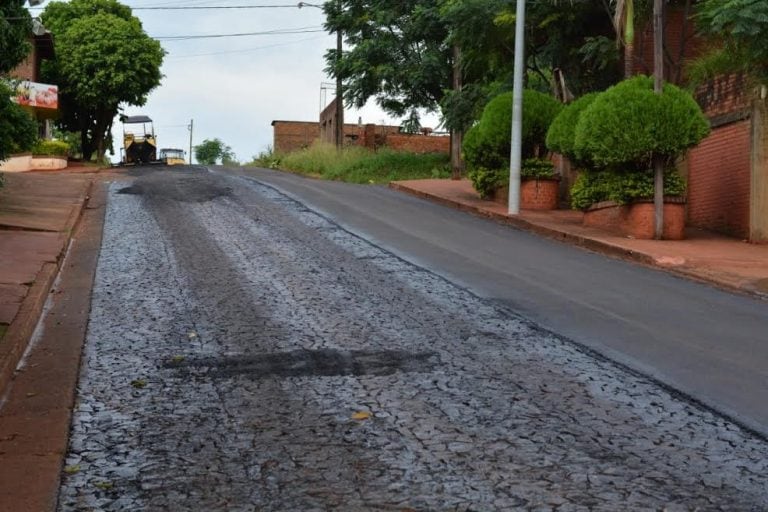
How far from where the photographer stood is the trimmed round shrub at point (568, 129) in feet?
64.6

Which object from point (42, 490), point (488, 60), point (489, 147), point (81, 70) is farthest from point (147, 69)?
point (42, 490)

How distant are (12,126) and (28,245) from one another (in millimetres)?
4882

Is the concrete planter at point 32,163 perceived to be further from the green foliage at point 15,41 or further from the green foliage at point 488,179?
the green foliage at point 15,41

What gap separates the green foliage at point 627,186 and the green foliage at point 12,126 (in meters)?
11.1

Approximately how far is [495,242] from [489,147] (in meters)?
7.19

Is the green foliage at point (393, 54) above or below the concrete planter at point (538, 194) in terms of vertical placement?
above

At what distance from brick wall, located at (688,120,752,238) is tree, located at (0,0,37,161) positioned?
12292 mm

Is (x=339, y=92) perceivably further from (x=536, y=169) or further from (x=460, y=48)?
(x=536, y=169)

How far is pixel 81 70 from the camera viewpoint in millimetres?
45656

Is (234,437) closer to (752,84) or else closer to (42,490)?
(42,490)

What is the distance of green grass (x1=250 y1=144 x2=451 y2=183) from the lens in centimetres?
3553

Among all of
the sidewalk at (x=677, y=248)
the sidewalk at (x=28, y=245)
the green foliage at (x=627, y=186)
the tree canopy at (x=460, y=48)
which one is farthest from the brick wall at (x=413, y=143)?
the green foliage at (x=627, y=186)

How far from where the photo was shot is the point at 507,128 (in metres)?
23.0

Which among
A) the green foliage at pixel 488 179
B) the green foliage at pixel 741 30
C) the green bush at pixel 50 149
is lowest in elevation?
the green foliage at pixel 488 179
